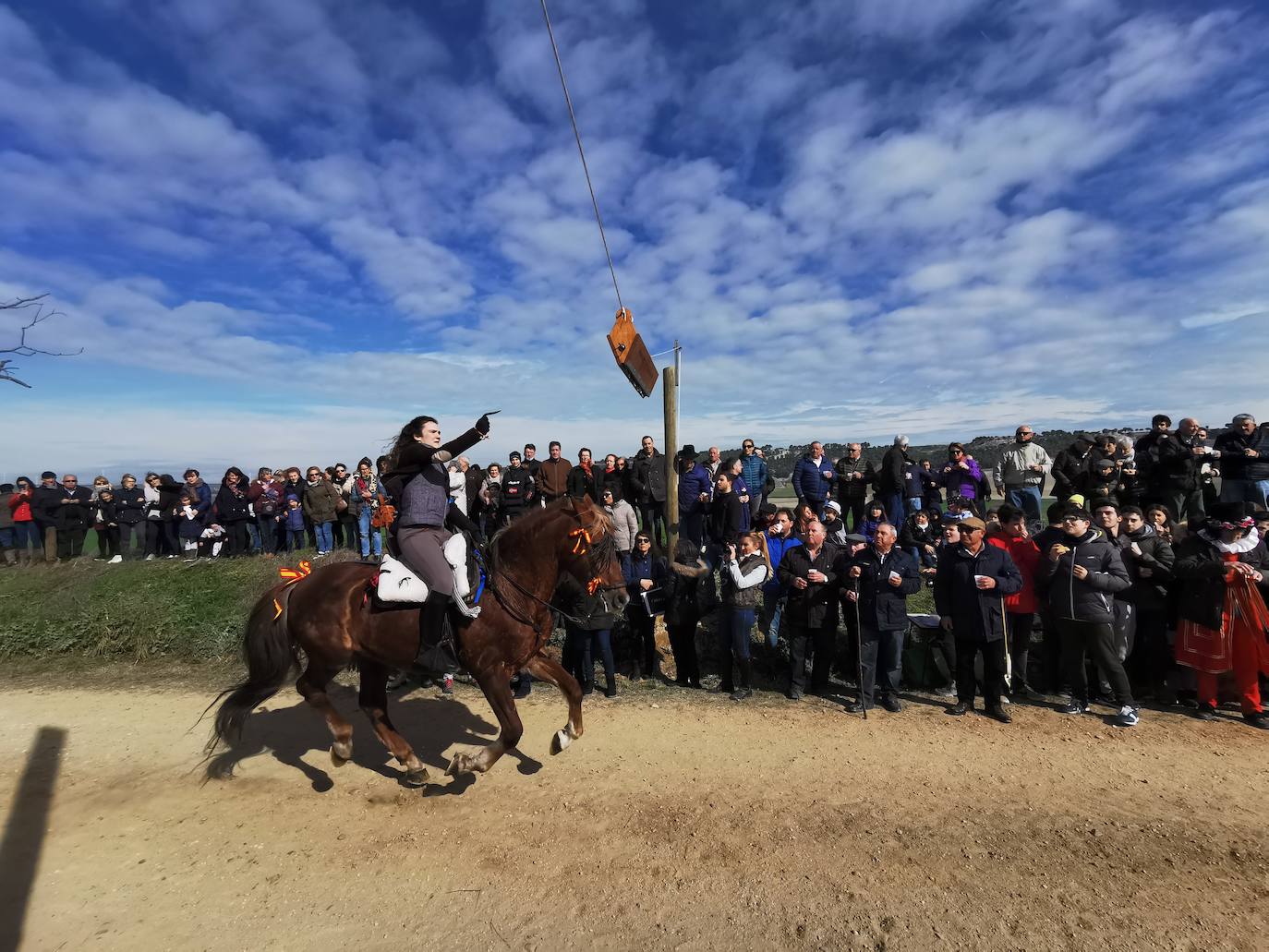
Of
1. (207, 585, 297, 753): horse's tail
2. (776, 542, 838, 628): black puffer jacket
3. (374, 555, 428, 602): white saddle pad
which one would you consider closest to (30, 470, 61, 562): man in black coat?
(207, 585, 297, 753): horse's tail

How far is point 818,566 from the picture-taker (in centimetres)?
689

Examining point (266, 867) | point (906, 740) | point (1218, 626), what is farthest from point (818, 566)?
point (266, 867)

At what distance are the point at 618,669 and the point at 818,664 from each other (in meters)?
2.67

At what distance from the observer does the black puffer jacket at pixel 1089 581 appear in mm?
5969

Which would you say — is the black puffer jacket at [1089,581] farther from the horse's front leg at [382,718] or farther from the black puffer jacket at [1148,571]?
the horse's front leg at [382,718]

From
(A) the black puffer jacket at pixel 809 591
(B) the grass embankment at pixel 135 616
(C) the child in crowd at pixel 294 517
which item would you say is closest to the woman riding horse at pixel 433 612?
(A) the black puffer jacket at pixel 809 591

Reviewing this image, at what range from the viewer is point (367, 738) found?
633 cm

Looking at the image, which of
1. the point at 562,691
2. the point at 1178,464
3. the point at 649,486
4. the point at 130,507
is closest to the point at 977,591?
the point at 562,691

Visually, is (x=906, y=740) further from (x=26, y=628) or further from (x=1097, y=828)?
(x=26, y=628)

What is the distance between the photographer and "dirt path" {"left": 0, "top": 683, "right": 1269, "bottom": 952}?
3451 mm

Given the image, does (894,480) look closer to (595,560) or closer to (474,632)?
(595,560)

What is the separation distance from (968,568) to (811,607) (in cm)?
168

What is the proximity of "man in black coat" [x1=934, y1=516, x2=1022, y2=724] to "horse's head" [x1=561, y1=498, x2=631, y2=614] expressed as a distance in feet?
12.3

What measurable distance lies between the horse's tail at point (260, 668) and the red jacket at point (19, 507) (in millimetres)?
11700
